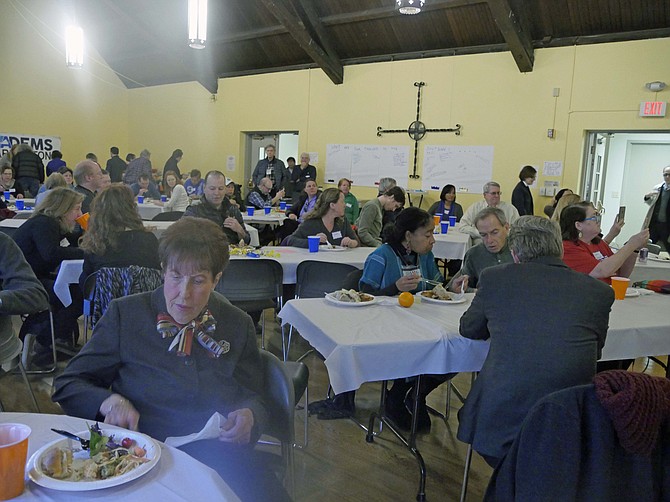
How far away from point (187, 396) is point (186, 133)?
11.6 m

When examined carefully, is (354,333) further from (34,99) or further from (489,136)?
(34,99)

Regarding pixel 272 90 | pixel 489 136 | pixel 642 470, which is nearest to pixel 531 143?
pixel 489 136

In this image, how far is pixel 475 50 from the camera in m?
8.52

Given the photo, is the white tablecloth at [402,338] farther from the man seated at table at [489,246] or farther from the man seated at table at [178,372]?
the man seated at table at [489,246]

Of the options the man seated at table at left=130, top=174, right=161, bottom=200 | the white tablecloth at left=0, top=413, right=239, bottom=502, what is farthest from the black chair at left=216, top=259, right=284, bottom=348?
the man seated at table at left=130, top=174, right=161, bottom=200

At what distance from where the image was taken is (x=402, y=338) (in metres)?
2.20

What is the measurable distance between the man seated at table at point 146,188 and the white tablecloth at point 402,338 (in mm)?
7360

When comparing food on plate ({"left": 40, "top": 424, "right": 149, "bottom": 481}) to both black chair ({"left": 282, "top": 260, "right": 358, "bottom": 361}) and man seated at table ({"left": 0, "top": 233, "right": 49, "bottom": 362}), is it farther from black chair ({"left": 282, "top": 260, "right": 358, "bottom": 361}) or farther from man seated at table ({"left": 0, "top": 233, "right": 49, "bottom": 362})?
black chair ({"left": 282, "top": 260, "right": 358, "bottom": 361})

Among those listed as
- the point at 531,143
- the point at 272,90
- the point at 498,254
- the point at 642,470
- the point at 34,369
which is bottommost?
the point at 34,369

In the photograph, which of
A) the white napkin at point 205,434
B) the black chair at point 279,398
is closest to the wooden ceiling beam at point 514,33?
the black chair at point 279,398

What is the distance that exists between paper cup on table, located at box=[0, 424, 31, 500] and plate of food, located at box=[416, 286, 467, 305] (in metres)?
2.01

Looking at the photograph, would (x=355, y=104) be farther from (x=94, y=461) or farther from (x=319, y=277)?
(x=94, y=461)

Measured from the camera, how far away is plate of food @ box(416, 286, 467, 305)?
2707 mm

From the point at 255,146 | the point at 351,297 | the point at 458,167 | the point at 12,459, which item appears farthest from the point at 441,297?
the point at 255,146
